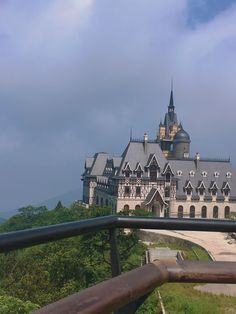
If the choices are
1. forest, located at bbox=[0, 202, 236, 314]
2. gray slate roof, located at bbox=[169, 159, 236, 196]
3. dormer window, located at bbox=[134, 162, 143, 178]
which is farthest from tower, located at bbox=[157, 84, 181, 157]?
forest, located at bbox=[0, 202, 236, 314]

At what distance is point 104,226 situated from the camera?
226cm

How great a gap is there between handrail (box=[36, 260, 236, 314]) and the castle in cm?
4518

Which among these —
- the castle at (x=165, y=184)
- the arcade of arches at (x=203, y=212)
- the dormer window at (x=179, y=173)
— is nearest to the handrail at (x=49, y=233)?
the castle at (x=165, y=184)

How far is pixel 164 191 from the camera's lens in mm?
50906

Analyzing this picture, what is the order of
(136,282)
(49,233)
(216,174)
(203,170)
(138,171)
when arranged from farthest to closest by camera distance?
1. (216,174)
2. (203,170)
3. (138,171)
4. (49,233)
5. (136,282)

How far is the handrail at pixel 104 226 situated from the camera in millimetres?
1654

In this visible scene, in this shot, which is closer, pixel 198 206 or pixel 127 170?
pixel 127 170

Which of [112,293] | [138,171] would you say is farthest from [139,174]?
[112,293]

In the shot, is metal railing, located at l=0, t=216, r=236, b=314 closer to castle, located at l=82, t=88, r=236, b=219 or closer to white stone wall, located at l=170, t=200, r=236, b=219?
castle, located at l=82, t=88, r=236, b=219

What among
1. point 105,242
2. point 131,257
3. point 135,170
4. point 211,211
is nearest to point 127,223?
point 105,242

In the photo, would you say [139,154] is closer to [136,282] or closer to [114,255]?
[114,255]

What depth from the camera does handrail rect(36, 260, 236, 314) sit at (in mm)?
1257

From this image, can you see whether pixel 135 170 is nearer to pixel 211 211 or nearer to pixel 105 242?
pixel 211 211

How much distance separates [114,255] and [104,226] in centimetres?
16
